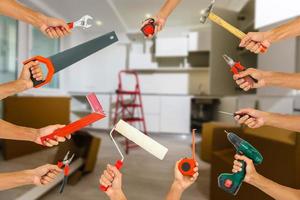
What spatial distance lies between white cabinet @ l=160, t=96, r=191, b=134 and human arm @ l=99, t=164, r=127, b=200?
315 cm

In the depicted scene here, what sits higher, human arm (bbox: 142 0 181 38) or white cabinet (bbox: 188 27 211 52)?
white cabinet (bbox: 188 27 211 52)

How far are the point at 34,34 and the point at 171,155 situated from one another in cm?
229

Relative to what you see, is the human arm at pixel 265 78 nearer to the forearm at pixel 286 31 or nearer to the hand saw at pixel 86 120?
the forearm at pixel 286 31

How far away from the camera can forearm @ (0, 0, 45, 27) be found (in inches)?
17.3

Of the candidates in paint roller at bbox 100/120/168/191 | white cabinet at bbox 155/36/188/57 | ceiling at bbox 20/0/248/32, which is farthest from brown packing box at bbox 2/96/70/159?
white cabinet at bbox 155/36/188/57

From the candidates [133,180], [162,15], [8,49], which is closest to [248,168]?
[162,15]

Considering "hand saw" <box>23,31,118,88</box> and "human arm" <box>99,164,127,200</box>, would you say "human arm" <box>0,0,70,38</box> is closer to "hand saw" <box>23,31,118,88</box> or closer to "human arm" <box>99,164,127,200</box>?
"hand saw" <box>23,31,118,88</box>

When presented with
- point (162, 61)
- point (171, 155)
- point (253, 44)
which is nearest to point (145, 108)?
point (162, 61)

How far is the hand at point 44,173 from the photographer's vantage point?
440 millimetres

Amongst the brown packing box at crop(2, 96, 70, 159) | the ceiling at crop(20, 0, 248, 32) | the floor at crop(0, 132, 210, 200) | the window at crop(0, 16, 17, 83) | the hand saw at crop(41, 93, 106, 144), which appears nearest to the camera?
the hand saw at crop(41, 93, 106, 144)

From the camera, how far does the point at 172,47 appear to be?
3.71 m

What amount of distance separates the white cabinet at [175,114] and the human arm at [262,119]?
3.07 meters

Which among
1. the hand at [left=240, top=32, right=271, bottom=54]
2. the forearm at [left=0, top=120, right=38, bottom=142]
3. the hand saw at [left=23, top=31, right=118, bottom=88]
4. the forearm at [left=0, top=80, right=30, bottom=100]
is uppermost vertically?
the hand at [left=240, top=32, right=271, bottom=54]

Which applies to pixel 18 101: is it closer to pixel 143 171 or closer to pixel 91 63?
pixel 143 171
